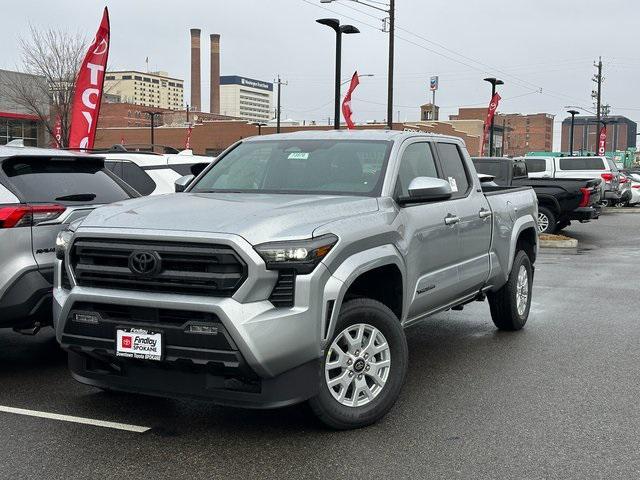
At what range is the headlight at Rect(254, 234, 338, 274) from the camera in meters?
4.32

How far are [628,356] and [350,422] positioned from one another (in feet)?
10.9

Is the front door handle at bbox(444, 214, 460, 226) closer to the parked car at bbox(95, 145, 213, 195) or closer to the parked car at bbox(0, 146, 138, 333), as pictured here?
the parked car at bbox(0, 146, 138, 333)

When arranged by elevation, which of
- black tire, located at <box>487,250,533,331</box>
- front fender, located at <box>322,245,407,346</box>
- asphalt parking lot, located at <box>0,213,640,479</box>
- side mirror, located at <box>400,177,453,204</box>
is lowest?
asphalt parking lot, located at <box>0,213,640,479</box>

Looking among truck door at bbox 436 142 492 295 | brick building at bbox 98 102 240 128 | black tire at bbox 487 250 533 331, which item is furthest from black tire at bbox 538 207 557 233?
brick building at bbox 98 102 240 128

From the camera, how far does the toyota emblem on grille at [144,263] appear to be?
442cm

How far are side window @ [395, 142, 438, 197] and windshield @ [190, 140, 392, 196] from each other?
18 centimetres

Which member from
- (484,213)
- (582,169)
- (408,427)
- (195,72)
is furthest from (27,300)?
(195,72)

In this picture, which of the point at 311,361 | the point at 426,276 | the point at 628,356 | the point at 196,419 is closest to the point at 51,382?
the point at 196,419

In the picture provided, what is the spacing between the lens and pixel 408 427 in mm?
4973

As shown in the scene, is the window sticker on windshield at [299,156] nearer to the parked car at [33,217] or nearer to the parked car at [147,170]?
the parked car at [33,217]

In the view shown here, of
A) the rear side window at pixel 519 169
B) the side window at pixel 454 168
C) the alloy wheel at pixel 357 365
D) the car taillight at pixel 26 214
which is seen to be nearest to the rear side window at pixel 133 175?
the car taillight at pixel 26 214

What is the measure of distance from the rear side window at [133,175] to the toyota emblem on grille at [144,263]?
16.1ft

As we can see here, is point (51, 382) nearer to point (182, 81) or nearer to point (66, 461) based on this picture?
point (66, 461)

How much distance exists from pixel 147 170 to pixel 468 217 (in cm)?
451
